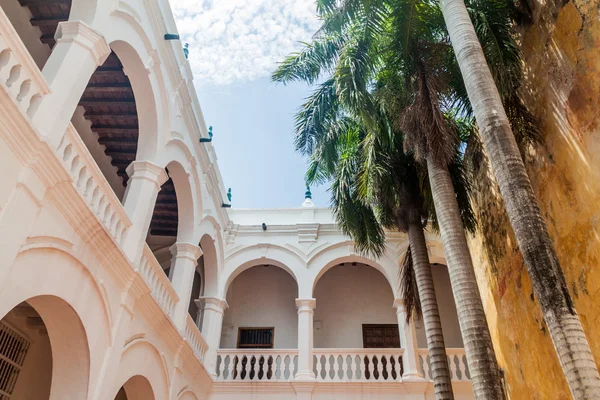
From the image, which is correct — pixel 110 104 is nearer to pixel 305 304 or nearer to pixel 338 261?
pixel 305 304

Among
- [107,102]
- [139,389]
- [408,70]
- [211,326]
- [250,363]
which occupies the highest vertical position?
[107,102]

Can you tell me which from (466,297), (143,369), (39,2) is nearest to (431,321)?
(466,297)

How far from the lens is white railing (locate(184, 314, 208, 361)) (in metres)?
10.7

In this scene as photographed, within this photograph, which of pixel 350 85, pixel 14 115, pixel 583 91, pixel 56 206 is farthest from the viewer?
pixel 350 85

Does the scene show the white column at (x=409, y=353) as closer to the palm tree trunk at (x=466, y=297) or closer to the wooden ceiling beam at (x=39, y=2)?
the palm tree trunk at (x=466, y=297)

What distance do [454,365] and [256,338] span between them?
618 centimetres

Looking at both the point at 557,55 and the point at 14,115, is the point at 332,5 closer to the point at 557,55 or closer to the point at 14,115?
the point at 557,55

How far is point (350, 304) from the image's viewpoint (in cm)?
1573

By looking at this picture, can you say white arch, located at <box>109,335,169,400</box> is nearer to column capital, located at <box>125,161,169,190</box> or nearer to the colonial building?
the colonial building

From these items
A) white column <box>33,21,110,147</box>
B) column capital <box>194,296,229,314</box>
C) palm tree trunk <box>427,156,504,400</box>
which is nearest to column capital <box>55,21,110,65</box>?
white column <box>33,21,110,147</box>

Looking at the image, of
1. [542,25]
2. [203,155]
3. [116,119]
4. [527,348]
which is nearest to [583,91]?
[542,25]

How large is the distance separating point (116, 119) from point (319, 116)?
4.58 metres

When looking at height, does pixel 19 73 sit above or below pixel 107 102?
below

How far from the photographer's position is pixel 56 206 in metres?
5.82
